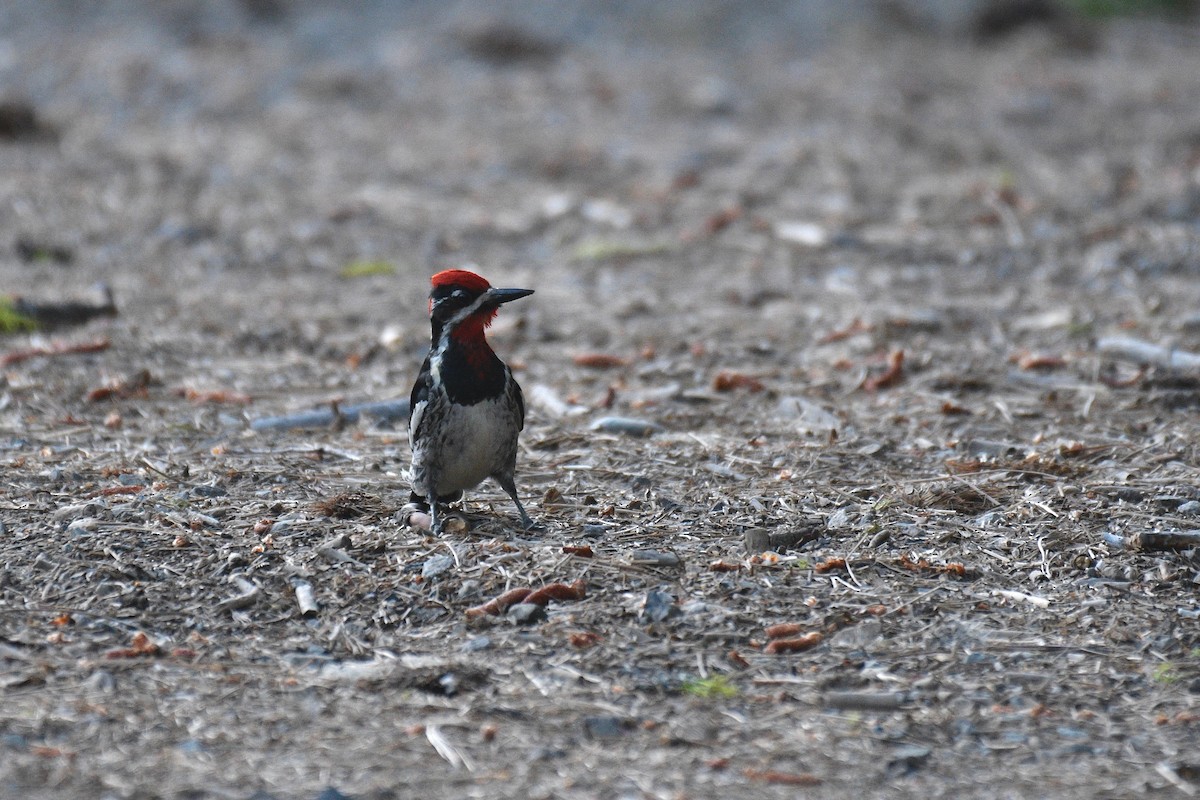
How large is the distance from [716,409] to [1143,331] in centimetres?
233

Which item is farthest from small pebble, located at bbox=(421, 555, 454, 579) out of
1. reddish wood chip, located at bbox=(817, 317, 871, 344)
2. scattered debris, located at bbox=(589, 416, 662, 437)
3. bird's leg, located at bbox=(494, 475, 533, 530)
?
reddish wood chip, located at bbox=(817, 317, 871, 344)

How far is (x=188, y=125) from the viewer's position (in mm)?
11688

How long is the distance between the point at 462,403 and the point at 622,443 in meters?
1.05

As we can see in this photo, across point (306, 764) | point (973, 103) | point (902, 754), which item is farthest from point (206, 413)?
point (973, 103)

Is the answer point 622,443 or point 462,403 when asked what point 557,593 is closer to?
point 462,403

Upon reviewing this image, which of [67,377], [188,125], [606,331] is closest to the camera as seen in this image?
[67,377]

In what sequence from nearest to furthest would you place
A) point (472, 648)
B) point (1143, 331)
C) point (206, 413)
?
point (472, 648)
point (206, 413)
point (1143, 331)

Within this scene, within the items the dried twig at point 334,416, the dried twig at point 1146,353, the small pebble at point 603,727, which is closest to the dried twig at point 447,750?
the small pebble at point 603,727

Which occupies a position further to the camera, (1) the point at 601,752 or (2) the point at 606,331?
(2) the point at 606,331

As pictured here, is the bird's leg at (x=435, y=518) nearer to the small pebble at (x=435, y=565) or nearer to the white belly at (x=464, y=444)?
the white belly at (x=464, y=444)

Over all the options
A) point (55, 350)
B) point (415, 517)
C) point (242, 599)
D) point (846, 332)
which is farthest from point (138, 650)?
point (846, 332)

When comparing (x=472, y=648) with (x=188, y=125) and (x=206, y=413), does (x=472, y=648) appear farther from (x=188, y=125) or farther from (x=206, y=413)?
(x=188, y=125)

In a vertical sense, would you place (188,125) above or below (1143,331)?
above

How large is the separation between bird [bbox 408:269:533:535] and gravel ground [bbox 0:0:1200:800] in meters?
0.21
